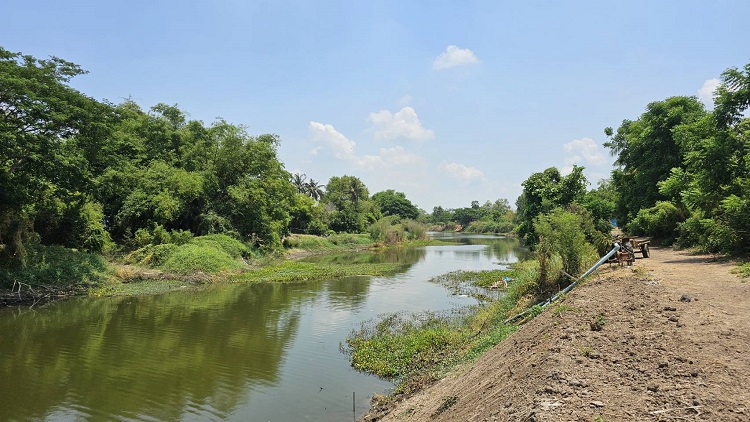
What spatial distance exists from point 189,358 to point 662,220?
27.1 metres

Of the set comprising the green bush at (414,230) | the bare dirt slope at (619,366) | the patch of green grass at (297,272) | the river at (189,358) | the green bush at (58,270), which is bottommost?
the river at (189,358)

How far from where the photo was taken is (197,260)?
30688 mm

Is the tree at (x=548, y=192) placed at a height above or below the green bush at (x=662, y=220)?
above

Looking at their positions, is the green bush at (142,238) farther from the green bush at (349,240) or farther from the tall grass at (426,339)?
the green bush at (349,240)

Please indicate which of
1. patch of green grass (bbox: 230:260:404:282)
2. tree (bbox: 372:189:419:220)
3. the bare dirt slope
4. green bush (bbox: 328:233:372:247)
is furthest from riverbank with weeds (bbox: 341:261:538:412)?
tree (bbox: 372:189:419:220)

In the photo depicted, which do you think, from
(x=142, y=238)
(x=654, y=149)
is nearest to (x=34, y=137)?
(x=142, y=238)

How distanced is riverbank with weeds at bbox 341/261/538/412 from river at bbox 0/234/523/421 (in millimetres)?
669

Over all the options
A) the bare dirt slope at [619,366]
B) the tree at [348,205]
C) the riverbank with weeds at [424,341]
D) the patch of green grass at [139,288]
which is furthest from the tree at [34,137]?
the tree at [348,205]

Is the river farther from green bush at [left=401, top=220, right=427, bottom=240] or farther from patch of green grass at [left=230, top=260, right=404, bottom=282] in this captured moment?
green bush at [left=401, top=220, right=427, bottom=240]

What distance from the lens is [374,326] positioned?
683 inches

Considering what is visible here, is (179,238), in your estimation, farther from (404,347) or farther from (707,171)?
(707,171)

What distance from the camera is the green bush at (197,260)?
2973cm

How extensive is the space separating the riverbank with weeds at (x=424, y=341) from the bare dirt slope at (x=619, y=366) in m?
1.27

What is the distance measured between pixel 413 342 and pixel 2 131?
879 inches
